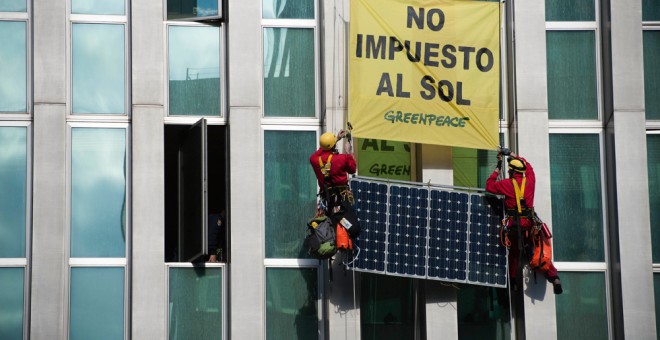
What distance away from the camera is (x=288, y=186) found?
26688 mm

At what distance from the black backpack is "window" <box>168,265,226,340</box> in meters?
2.36

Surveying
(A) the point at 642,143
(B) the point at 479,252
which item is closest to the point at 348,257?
(B) the point at 479,252

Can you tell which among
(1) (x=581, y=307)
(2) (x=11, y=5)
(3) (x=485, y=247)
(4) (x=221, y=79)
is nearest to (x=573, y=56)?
(3) (x=485, y=247)

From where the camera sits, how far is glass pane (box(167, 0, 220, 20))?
27172 millimetres

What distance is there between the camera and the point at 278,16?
27188 mm

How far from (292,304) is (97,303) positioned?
11.6 feet

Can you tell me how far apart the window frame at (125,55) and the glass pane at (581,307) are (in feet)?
28.5

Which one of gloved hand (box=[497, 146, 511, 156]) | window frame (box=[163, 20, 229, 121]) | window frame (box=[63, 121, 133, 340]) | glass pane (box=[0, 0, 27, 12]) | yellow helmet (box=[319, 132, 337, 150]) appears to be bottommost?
window frame (box=[63, 121, 133, 340])

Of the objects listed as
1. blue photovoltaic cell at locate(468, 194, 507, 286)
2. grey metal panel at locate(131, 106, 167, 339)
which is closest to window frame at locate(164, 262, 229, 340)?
grey metal panel at locate(131, 106, 167, 339)

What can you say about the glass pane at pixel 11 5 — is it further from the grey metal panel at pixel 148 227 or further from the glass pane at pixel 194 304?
the glass pane at pixel 194 304

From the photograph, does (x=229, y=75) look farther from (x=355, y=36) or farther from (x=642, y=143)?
(x=642, y=143)

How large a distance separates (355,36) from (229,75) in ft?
8.31

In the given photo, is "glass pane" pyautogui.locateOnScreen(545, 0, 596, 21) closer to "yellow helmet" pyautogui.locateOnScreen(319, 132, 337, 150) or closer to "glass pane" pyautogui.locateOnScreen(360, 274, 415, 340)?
"yellow helmet" pyautogui.locateOnScreen(319, 132, 337, 150)

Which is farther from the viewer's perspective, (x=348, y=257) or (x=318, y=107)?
(x=318, y=107)
